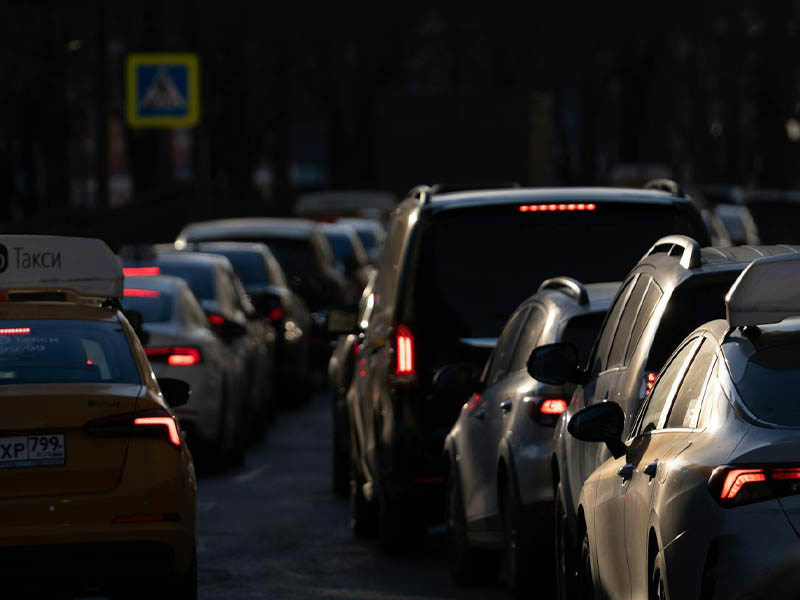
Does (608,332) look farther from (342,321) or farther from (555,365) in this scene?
(342,321)

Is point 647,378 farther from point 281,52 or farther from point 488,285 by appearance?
point 281,52

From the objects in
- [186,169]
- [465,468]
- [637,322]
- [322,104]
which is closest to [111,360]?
[465,468]

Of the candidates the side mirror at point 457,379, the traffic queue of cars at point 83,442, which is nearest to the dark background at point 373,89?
the traffic queue of cars at point 83,442

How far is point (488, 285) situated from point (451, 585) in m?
1.52

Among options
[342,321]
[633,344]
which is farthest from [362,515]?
[633,344]

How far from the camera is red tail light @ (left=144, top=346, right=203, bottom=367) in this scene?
17500 millimetres

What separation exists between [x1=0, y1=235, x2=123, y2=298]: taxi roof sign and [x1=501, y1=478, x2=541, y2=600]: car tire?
290 cm

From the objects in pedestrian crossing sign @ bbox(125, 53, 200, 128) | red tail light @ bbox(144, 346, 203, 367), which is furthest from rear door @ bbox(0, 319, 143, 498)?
pedestrian crossing sign @ bbox(125, 53, 200, 128)

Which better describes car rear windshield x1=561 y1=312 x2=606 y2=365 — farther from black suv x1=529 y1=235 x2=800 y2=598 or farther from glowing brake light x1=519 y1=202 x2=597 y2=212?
glowing brake light x1=519 y1=202 x2=597 y2=212

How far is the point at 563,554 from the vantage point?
930cm

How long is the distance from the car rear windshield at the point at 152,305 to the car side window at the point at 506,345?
6.52m

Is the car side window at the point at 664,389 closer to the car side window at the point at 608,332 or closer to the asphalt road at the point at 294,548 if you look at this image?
the car side window at the point at 608,332

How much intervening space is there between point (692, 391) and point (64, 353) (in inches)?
160

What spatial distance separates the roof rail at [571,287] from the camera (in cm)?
1059
